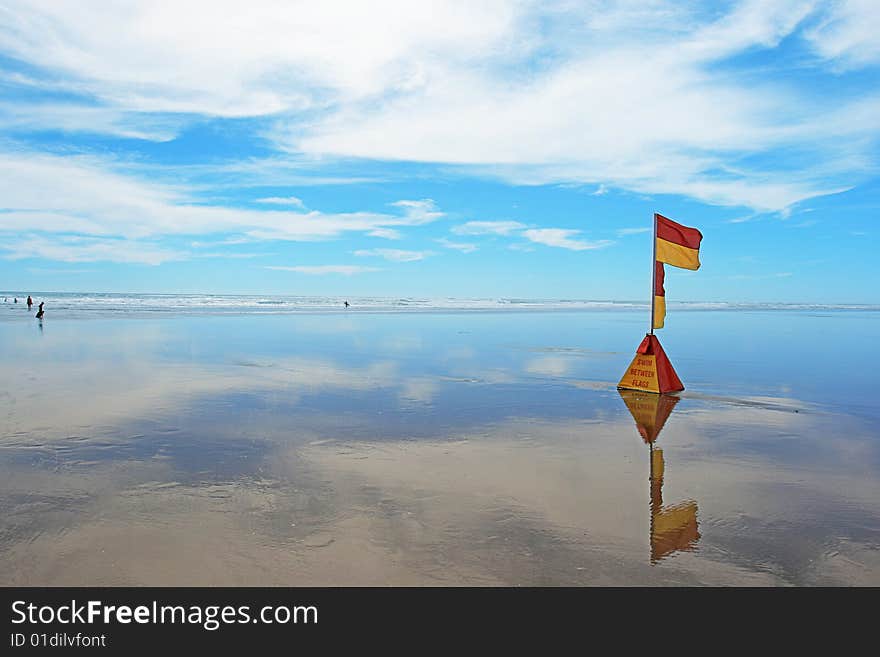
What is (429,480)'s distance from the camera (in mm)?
6043

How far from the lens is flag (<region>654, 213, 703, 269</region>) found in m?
11.9

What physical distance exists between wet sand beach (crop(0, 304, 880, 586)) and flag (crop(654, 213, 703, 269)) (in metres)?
2.40

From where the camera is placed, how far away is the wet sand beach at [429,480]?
423cm

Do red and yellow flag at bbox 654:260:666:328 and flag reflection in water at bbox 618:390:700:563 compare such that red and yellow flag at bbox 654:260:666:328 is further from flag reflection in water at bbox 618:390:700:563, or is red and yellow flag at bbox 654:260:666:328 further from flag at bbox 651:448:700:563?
flag at bbox 651:448:700:563

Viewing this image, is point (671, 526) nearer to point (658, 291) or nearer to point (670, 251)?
point (658, 291)

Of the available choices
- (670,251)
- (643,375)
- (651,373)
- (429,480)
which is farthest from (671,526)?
(670,251)

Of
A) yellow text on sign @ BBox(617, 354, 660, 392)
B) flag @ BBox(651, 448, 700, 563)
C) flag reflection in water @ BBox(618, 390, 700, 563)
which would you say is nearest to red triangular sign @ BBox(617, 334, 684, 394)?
yellow text on sign @ BBox(617, 354, 660, 392)

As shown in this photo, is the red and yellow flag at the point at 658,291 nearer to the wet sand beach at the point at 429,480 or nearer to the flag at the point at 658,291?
the flag at the point at 658,291

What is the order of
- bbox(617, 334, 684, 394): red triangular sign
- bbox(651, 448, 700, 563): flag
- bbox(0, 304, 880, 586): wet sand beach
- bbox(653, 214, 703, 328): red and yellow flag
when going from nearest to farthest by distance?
bbox(0, 304, 880, 586): wet sand beach
bbox(651, 448, 700, 563): flag
bbox(617, 334, 684, 394): red triangular sign
bbox(653, 214, 703, 328): red and yellow flag

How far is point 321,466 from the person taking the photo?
6.47 meters

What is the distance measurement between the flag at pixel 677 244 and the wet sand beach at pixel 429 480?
7.88ft

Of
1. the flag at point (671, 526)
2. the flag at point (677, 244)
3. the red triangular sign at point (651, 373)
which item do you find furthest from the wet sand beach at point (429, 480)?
the flag at point (677, 244)
